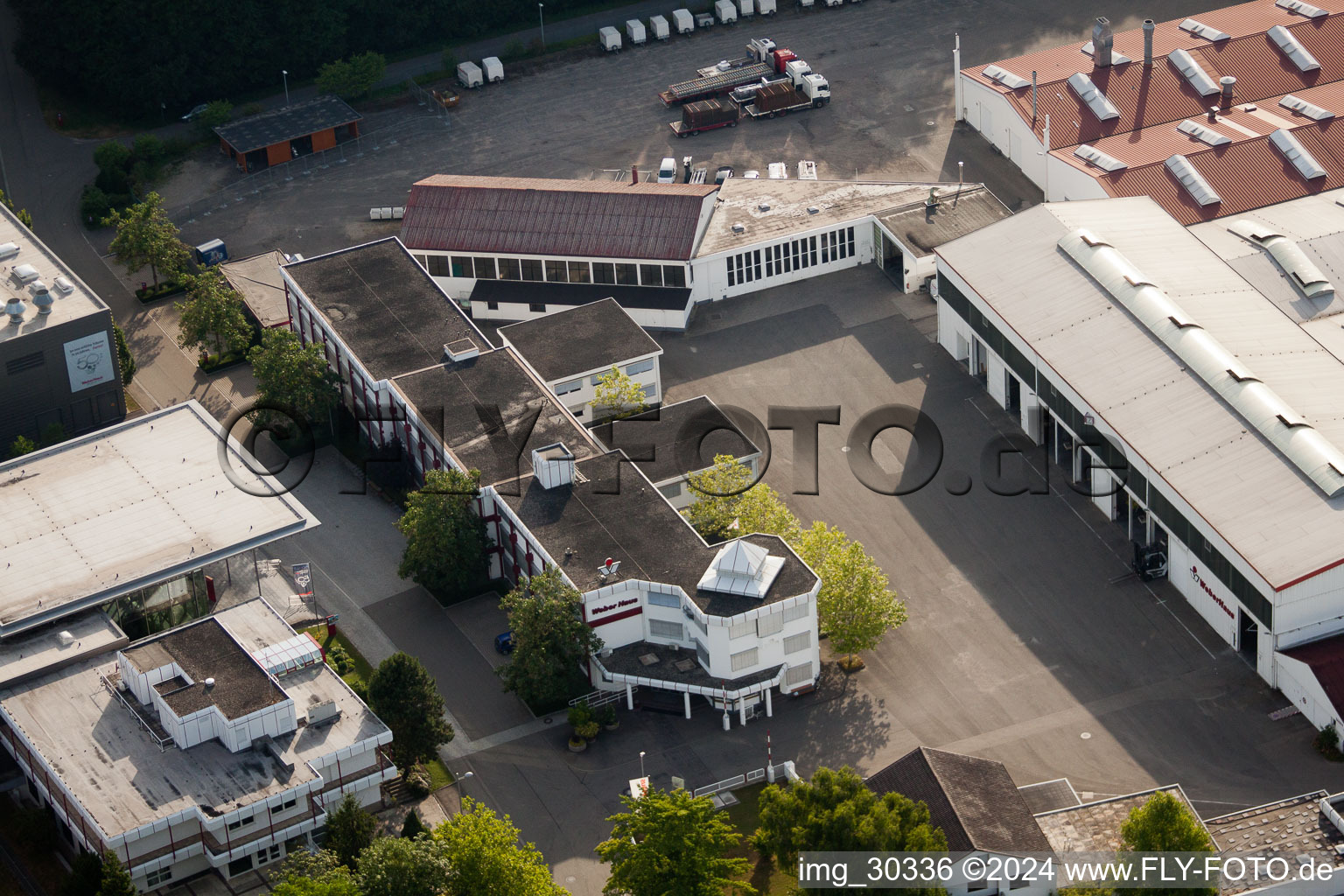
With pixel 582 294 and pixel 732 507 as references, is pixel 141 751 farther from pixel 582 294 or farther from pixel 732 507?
pixel 582 294

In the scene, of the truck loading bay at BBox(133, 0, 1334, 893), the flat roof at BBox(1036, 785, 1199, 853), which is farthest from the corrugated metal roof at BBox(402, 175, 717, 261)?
the flat roof at BBox(1036, 785, 1199, 853)

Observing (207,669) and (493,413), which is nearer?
(207,669)

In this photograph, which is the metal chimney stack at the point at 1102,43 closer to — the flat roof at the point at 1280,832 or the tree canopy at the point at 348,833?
the flat roof at the point at 1280,832

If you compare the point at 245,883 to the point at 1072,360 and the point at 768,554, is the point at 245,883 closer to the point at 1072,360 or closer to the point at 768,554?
the point at 768,554

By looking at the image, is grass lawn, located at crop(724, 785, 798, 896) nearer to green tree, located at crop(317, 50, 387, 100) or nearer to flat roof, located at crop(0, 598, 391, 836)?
flat roof, located at crop(0, 598, 391, 836)

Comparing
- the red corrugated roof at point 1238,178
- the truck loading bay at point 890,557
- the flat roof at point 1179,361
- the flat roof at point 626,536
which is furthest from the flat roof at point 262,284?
the red corrugated roof at point 1238,178

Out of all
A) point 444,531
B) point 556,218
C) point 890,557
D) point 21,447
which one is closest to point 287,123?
point 556,218

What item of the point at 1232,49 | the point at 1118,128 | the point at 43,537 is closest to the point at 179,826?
the point at 43,537
